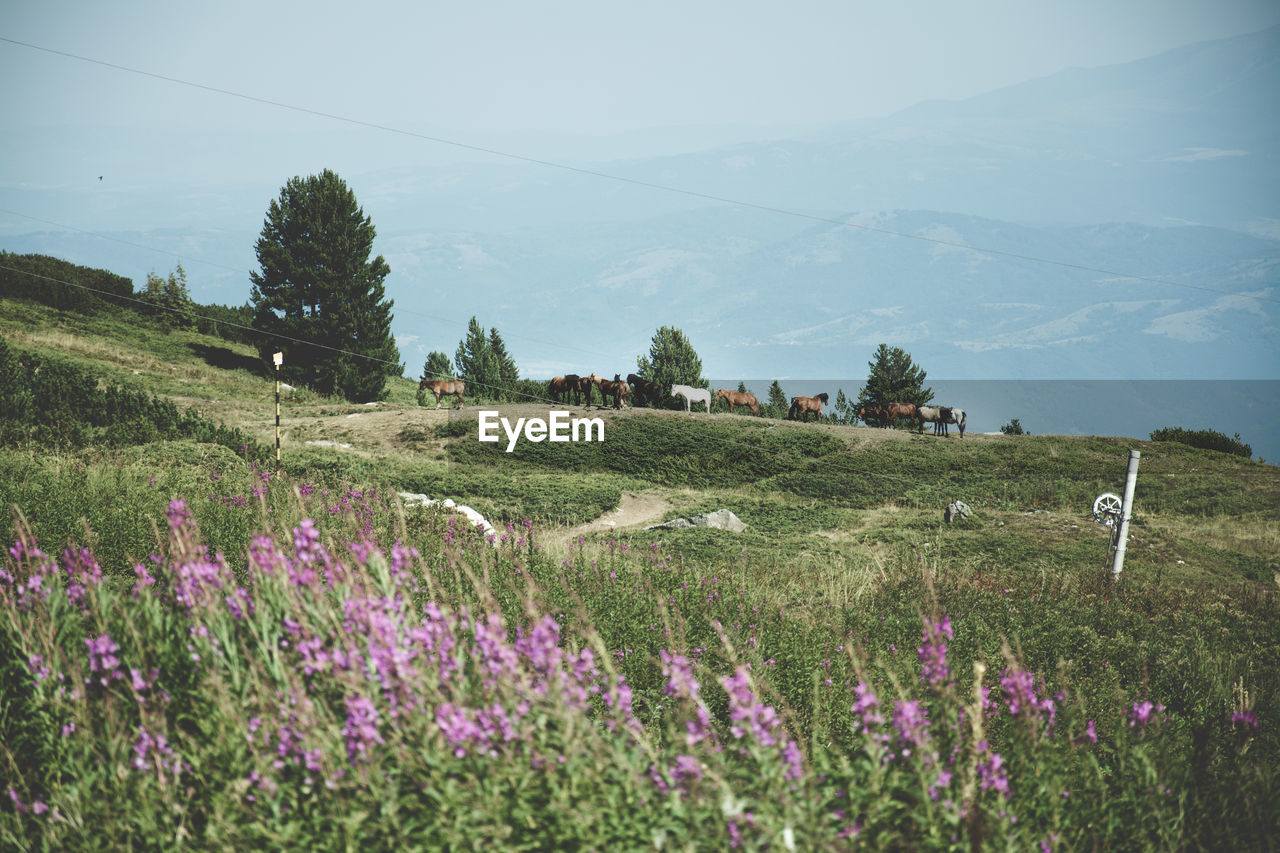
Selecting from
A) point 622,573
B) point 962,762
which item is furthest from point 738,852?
point 622,573

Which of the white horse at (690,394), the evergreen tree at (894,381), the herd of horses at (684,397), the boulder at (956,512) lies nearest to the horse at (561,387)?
the herd of horses at (684,397)

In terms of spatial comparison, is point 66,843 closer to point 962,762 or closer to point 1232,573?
point 962,762

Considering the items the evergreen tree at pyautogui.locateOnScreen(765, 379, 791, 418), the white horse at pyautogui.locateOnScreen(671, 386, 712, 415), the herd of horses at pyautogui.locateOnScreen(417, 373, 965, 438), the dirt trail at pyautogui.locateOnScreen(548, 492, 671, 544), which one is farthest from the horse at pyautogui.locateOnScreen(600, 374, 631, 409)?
the evergreen tree at pyautogui.locateOnScreen(765, 379, 791, 418)

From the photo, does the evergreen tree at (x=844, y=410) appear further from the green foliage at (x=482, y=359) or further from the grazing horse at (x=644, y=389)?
the green foliage at (x=482, y=359)

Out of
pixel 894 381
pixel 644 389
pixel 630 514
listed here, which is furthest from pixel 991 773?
pixel 894 381

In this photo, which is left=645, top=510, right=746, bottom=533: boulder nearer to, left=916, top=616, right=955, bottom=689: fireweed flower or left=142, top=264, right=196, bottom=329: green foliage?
left=916, top=616, right=955, bottom=689: fireweed flower

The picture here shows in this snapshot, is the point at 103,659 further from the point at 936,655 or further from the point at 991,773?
the point at 991,773

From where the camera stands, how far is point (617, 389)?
115 ft

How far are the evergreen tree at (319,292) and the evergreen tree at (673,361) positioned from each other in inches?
692

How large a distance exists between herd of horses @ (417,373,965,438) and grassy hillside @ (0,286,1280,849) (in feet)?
23.7

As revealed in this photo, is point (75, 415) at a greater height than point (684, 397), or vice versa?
point (684, 397)

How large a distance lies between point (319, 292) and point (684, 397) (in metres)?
23.0

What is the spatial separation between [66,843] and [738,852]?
2769 mm

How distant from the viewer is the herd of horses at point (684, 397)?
1417 inches
